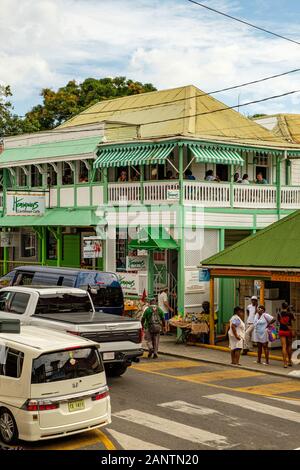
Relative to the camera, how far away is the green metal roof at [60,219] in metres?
27.9

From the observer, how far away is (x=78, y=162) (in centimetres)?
2955

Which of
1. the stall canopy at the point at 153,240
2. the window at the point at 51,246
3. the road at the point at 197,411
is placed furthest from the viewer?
the window at the point at 51,246

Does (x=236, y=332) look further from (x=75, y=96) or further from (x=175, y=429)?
(x=75, y=96)

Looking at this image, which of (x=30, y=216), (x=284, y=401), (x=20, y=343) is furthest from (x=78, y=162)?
(x=20, y=343)

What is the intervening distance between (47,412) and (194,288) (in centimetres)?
1426

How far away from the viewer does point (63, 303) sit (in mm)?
16859

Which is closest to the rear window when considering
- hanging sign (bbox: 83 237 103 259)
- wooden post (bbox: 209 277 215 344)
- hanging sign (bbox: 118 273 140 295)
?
wooden post (bbox: 209 277 215 344)

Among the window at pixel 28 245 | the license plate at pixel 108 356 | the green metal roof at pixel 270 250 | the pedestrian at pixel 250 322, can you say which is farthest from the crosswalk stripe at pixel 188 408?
the window at pixel 28 245

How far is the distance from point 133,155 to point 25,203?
6.04m

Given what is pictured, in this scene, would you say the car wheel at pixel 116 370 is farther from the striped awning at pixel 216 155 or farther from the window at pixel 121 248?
the window at pixel 121 248

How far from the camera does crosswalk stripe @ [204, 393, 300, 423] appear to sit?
44.5 feet

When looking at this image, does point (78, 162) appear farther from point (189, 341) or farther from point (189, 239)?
point (189, 341)

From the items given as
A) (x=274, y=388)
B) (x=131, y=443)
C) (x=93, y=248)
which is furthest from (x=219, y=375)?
(x=93, y=248)

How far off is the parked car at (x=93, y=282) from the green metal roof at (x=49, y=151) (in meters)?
8.31
